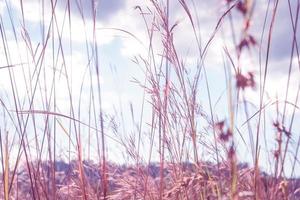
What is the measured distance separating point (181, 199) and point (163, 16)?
0.64 m

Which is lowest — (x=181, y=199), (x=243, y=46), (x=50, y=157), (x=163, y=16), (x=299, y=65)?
(x=181, y=199)

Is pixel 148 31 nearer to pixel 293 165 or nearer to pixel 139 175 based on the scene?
pixel 139 175

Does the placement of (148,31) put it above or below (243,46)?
above

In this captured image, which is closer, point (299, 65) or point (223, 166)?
point (299, 65)

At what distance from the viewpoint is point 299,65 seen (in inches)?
57.2

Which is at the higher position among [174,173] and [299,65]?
[299,65]

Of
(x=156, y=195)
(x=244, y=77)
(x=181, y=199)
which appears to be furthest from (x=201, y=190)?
(x=244, y=77)

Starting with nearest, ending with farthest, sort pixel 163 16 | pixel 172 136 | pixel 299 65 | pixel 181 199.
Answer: pixel 299 65 → pixel 181 199 → pixel 163 16 → pixel 172 136

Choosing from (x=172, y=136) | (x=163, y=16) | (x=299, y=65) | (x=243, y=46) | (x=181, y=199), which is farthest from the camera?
(x=172, y=136)

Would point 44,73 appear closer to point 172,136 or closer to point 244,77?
point 172,136

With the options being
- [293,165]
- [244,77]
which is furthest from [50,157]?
[244,77]

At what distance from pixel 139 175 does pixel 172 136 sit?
0.20 metres

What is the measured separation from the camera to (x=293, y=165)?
5.39 ft

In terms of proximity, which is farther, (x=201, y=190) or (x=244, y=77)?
(x=201, y=190)
